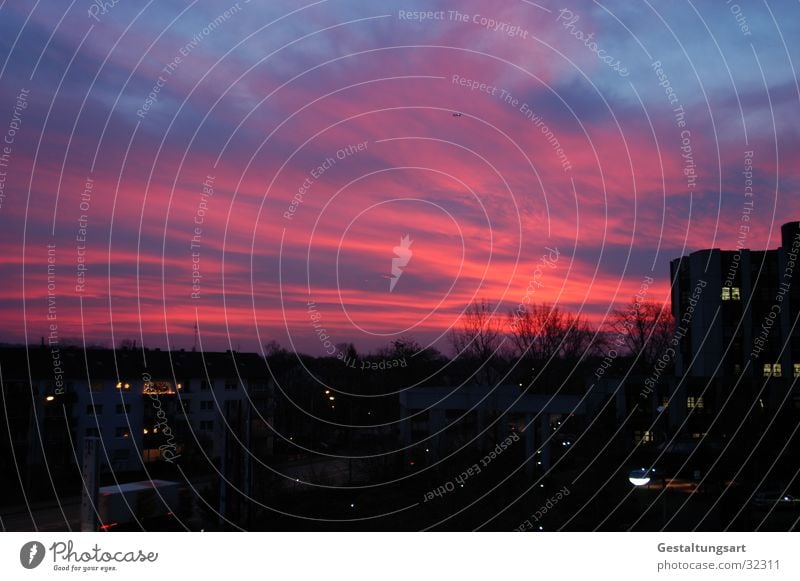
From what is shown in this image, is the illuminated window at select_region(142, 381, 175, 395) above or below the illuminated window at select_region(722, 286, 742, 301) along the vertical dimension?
below

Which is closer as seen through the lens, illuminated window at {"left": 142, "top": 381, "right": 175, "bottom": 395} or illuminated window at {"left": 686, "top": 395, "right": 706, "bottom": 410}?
illuminated window at {"left": 142, "top": 381, "right": 175, "bottom": 395}

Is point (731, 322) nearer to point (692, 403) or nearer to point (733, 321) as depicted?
point (733, 321)
